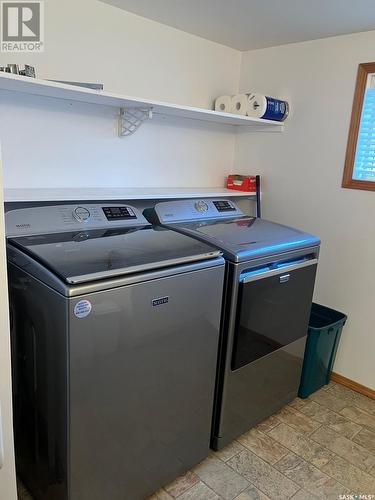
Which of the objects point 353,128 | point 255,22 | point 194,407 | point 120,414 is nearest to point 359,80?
point 353,128

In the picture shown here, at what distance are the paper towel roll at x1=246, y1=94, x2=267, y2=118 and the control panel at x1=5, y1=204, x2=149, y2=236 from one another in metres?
1.05

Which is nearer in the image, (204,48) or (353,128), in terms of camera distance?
(353,128)

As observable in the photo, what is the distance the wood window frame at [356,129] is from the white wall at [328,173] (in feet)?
0.11

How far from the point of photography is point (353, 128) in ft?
8.00

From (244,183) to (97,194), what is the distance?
3.83 feet

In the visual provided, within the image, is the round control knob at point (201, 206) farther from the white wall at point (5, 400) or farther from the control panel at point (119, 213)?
the white wall at point (5, 400)

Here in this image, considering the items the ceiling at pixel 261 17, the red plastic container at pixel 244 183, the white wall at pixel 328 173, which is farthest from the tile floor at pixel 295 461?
the ceiling at pixel 261 17

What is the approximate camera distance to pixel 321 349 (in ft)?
8.27

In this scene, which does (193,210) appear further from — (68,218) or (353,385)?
(353,385)

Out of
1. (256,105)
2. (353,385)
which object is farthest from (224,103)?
(353,385)

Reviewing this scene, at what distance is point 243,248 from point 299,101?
1.33 meters

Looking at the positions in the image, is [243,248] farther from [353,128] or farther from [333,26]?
[333,26]

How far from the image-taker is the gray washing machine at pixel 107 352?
1.38 m

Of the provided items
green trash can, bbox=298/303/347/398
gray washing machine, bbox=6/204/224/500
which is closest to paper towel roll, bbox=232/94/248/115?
gray washing machine, bbox=6/204/224/500
